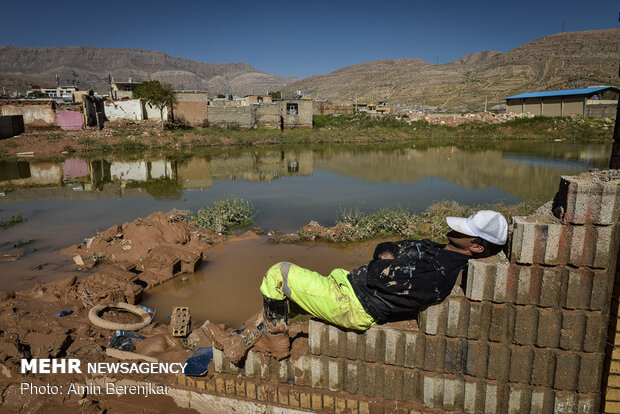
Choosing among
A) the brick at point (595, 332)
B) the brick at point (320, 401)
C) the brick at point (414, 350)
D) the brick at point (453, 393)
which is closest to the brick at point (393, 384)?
the brick at point (414, 350)

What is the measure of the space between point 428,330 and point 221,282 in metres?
4.08

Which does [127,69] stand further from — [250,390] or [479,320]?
[479,320]

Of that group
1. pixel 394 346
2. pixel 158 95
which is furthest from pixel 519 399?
pixel 158 95

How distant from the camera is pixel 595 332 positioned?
2674mm

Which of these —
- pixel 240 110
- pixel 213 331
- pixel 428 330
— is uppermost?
pixel 240 110

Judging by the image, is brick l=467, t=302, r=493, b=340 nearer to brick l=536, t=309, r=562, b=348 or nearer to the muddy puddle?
brick l=536, t=309, r=562, b=348

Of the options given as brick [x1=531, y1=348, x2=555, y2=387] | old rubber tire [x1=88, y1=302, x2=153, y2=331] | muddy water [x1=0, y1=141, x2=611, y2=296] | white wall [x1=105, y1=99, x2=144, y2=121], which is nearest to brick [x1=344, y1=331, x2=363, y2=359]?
→ brick [x1=531, y1=348, x2=555, y2=387]

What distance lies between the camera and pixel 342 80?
117375 millimetres

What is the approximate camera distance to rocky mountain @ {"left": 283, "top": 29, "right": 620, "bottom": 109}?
63125 millimetres

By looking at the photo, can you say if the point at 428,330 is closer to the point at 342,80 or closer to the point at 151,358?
the point at 151,358

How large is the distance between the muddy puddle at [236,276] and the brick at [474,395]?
9.74ft

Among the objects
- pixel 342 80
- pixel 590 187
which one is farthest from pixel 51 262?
pixel 342 80

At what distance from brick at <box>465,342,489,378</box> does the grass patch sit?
1040cm

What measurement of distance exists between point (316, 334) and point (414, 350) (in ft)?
2.46
